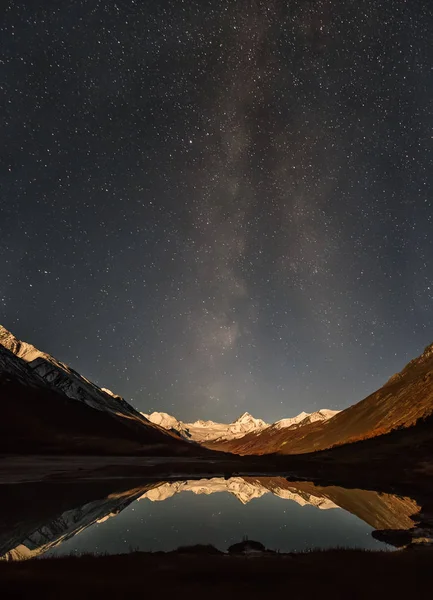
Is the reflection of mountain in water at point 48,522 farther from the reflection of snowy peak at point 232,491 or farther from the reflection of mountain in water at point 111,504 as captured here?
the reflection of snowy peak at point 232,491

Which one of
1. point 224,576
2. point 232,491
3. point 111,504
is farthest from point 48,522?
point 232,491

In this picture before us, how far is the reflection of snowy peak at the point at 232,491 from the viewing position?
49.6 m

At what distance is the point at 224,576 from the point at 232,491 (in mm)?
43621

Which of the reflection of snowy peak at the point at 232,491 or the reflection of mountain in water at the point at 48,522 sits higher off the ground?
the reflection of mountain in water at the point at 48,522

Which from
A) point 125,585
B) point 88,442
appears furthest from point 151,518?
point 88,442

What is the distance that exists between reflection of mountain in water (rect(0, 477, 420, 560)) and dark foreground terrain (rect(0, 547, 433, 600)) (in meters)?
6.21

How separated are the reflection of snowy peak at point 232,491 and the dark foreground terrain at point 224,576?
2616 cm

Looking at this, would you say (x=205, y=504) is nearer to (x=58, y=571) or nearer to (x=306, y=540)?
(x=306, y=540)

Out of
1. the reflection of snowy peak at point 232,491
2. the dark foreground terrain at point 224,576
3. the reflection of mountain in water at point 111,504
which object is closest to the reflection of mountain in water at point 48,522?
the reflection of mountain in water at point 111,504

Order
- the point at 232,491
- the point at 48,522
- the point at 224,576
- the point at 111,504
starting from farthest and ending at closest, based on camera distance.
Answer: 1. the point at 232,491
2. the point at 111,504
3. the point at 48,522
4. the point at 224,576

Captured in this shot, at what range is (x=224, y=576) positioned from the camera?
19078 millimetres

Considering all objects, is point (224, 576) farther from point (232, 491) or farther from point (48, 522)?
point (232, 491)

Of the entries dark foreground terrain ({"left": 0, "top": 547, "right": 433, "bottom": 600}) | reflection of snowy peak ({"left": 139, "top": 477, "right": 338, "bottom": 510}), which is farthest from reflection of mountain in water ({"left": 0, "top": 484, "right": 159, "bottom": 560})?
reflection of snowy peak ({"left": 139, "top": 477, "right": 338, "bottom": 510})

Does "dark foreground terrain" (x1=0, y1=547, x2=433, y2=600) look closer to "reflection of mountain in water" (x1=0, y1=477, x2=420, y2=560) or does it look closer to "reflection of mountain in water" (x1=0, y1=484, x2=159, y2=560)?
"reflection of mountain in water" (x1=0, y1=484, x2=159, y2=560)
